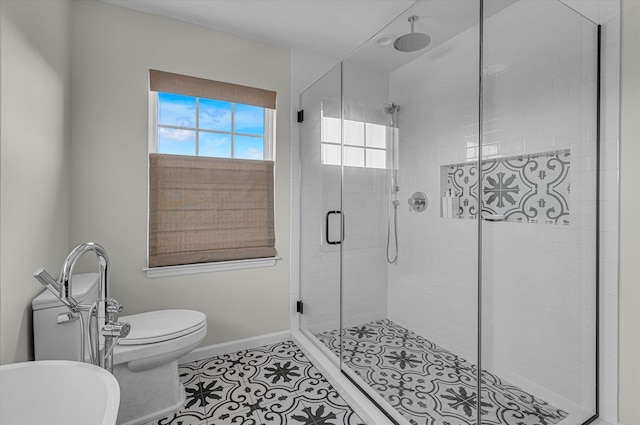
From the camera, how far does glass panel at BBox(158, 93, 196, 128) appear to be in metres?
2.27

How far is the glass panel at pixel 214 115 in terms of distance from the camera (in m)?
2.38

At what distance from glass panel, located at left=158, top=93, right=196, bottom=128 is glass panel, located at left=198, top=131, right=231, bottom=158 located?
12 cm

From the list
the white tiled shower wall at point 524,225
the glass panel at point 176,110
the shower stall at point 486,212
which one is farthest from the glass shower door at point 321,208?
the glass panel at point 176,110

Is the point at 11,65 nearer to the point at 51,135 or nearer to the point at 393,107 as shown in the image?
the point at 51,135

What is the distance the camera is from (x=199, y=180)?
232cm

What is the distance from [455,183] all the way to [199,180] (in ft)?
5.79

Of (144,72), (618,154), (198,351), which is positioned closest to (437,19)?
(618,154)

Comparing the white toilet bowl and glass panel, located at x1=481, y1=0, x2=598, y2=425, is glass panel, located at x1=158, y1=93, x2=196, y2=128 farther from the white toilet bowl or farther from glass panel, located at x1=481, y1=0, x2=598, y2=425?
Result: glass panel, located at x1=481, y1=0, x2=598, y2=425

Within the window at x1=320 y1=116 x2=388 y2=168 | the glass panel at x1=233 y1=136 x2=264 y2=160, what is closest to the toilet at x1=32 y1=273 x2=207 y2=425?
the glass panel at x1=233 y1=136 x2=264 y2=160

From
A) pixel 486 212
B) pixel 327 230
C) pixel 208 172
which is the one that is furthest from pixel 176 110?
pixel 486 212

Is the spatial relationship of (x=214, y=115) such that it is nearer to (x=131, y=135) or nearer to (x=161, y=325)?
(x=131, y=135)

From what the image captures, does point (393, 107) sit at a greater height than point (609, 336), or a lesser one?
greater

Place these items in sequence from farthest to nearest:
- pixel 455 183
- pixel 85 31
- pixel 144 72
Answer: pixel 144 72
pixel 85 31
pixel 455 183

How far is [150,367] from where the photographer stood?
5.61ft
